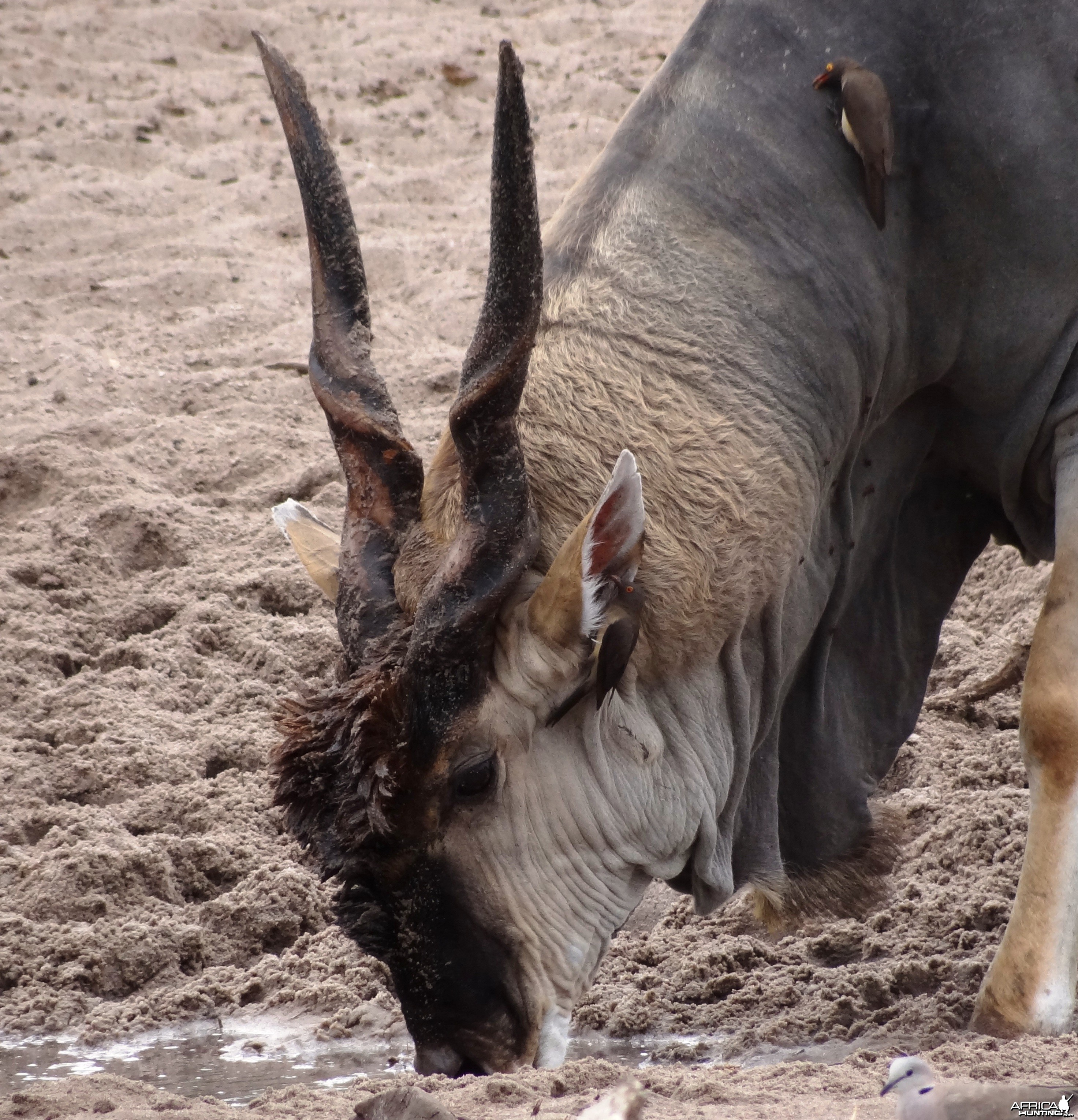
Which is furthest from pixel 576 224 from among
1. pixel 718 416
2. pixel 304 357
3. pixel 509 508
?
pixel 304 357

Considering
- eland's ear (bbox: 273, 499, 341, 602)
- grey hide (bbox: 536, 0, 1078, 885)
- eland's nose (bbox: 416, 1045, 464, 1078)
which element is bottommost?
eland's nose (bbox: 416, 1045, 464, 1078)

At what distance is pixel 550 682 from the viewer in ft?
10.0

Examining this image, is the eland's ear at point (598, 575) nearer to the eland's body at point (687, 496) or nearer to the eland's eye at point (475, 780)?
the eland's body at point (687, 496)

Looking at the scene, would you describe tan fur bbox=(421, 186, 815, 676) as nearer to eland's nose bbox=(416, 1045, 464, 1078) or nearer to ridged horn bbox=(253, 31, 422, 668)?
ridged horn bbox=(253, 31, 422, 668)

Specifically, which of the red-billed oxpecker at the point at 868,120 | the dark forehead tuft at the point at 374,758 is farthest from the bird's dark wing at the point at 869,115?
the dark forehead tuft at the point at 374,758

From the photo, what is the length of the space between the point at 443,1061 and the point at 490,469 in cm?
113

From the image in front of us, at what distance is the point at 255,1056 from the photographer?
3748 mm

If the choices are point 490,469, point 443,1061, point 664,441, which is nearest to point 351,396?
point 490,469

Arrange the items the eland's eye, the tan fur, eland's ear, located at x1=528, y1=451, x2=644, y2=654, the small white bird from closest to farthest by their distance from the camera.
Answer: the small white bird → eland's ear, located at x1=528, y1=451, x2=644, y2=654 → the eland's eye → the tan fur

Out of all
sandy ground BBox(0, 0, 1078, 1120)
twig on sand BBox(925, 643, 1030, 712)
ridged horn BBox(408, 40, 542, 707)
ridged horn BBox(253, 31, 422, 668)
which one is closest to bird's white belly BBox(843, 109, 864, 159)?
ridged horn BBox(408, 40, 542, 707)

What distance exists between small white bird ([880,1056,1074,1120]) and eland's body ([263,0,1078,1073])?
796 mm

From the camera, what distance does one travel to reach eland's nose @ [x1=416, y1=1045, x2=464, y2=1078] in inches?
123

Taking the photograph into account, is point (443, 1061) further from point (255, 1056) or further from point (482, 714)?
point (255, 1056)

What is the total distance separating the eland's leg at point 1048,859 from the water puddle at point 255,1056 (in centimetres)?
43
